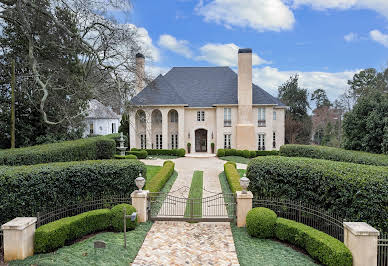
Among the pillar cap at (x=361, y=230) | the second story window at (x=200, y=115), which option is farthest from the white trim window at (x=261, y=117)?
the pillar cap at (x=361, y=230)

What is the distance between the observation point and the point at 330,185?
7930 mm

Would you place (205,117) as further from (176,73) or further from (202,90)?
(176,73)

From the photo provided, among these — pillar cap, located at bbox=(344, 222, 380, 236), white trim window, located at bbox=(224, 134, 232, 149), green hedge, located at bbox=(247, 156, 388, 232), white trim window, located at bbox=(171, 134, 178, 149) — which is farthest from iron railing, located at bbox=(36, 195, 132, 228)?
white trim window, located at bbox=(224, 134, 232, 149)

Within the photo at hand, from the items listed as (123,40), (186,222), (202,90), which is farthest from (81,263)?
(202,90)

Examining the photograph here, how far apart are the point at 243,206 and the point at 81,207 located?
21.5 ft

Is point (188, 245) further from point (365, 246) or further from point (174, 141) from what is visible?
point (174, 141)

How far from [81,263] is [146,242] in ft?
7.24

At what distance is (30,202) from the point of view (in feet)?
26.2

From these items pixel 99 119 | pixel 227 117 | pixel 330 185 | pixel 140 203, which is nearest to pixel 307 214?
pixel 330 185

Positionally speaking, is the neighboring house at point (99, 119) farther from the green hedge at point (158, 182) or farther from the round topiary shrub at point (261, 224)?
the round topiary shrub at point (261, 224)

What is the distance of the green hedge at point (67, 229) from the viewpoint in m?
7.02

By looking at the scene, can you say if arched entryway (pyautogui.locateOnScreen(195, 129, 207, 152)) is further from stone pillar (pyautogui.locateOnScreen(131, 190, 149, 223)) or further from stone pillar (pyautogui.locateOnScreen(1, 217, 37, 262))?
stone pillar (pyautogui.locateOnScreen(1, 217, 37, 262))

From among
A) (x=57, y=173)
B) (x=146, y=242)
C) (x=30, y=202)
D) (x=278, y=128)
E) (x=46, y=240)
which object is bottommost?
(x=146, y=242)

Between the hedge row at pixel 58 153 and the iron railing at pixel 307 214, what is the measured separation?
10948 mm
